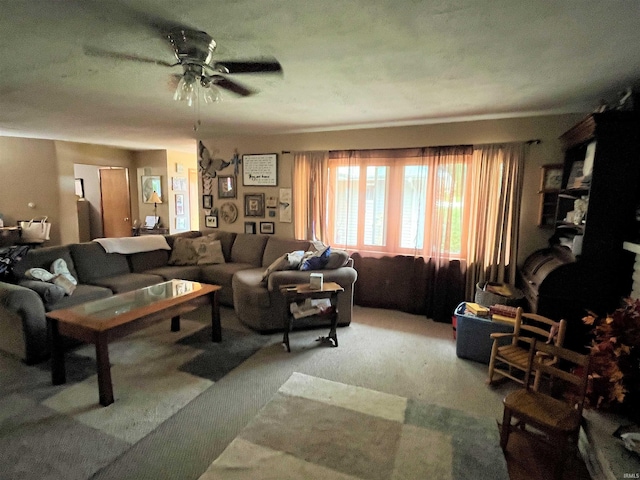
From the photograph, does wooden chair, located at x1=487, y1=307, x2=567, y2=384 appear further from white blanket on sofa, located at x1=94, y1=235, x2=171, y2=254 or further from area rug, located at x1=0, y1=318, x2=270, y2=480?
white blanket on sofa, located at x1=94, y1=235, x2=171, y2=254

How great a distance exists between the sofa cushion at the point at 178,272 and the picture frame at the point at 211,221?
0.98 meters

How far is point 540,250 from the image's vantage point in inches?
130

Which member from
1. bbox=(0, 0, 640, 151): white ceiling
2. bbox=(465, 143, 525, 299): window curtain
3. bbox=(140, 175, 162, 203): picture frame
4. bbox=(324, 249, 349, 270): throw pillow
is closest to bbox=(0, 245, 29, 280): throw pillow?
bbox=(0, 0, 640, 151): white ceiling

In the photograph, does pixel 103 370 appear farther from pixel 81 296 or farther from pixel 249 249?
pixel 249 249

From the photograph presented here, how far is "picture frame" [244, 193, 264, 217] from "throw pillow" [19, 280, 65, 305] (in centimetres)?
253

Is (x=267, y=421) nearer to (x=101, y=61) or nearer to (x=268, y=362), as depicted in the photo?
(x=268, y=362)

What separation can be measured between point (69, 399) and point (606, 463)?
3.24 meters

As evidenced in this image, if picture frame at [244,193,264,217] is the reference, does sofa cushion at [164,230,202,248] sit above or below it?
below

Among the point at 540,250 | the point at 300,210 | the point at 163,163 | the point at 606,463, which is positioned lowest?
the point at 606,463

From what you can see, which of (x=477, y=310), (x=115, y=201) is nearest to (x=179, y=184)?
(x=115, y=201)

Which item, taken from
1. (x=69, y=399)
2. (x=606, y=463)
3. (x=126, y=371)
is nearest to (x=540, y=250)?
(x=606, y=463)

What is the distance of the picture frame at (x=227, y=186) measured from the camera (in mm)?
5008

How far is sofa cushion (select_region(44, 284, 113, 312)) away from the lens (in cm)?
296

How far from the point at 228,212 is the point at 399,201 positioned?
8.90 feet
